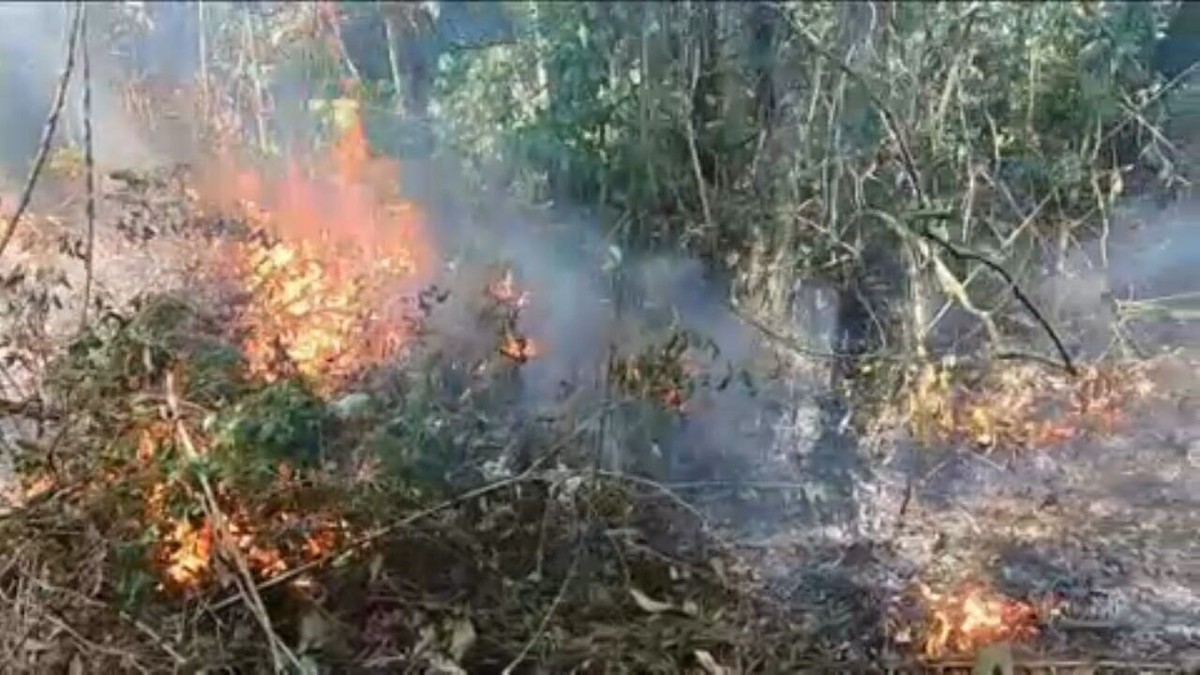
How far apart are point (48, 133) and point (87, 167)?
53 millimetres

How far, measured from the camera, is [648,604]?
1809 millimetres

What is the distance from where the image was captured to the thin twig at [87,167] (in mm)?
1598

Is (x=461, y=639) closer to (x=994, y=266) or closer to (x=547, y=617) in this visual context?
(x=547, y=617)

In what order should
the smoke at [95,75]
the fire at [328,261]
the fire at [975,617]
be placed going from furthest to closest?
the fire at [975,617], the fire at [328,261], the smoke at [95,75]

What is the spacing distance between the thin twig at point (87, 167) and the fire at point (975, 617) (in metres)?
1.03

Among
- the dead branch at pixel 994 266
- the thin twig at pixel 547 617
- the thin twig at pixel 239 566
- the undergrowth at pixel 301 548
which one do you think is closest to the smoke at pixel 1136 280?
the dead branch at pixel 994 266

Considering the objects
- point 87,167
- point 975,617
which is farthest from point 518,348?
point 975,617

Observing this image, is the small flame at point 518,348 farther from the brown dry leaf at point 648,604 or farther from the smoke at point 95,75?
the smoke at point 95,75

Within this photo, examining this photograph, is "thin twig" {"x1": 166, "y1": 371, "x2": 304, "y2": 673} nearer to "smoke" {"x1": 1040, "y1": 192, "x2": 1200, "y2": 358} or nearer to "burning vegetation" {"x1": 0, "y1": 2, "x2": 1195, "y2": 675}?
"burning vegetation" {"x1": 0, "y1": 2, "x2": 1195, "y2": 675}

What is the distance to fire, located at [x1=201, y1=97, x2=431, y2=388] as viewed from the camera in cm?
170

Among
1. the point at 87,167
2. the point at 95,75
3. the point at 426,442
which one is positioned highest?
the point at 95,75

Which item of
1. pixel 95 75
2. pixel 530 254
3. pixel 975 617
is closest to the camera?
pixel 95 75

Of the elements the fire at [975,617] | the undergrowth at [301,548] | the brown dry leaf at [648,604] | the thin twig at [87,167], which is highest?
the thin twig at [87,167]

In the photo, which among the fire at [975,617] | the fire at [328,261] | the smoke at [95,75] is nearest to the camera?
the smoke at [95,75]
